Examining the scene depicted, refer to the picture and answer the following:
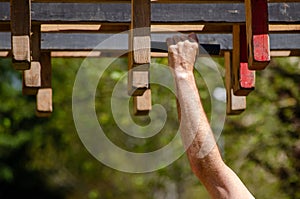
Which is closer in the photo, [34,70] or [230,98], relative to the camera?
[34,70]

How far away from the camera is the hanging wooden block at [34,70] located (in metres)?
4.54

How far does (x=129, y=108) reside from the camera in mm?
12492

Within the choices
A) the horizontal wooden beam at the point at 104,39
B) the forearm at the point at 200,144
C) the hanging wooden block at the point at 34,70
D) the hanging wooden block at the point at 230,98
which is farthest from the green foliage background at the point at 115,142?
the forearm at the point at 200,144

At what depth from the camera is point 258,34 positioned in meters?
3.81

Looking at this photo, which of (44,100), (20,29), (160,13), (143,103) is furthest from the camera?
(44,100)

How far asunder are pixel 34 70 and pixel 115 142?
8.90m

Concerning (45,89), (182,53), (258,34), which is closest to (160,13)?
(182,53)

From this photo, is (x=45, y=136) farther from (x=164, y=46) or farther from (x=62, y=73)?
(x=164, y=46)

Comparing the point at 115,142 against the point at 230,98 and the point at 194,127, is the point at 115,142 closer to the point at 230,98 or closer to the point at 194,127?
the point at 230,98

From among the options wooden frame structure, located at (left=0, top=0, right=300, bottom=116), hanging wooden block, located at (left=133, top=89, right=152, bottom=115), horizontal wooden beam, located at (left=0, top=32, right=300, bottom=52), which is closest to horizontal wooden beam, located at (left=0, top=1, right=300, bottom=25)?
wooden frame structure, located at (left=0, top=0, right=300, bottom=116)

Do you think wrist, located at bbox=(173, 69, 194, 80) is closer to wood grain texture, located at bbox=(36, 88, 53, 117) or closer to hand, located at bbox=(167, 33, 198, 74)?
hand, located at bbox=(167, 33, 198, 74)

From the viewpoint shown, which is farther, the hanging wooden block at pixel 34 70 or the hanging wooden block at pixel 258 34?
the hanging wooden block at pixel 34 70

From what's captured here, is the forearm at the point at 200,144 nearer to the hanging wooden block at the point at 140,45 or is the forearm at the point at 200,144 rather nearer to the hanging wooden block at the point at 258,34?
the hanging wooden block at the point at 140,45

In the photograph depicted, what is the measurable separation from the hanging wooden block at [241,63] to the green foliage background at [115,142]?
4.96 metres
